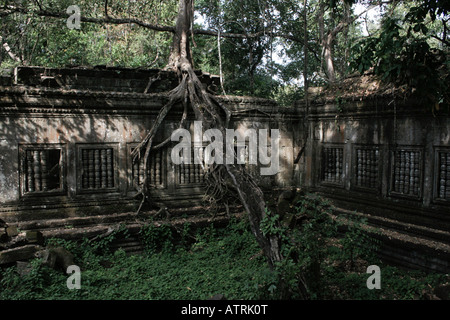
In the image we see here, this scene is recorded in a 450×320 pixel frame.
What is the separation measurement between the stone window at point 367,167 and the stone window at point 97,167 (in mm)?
5045

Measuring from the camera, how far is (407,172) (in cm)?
607

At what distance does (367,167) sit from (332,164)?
0.97 meters

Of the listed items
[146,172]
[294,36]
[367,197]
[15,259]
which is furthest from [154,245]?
[294,36]

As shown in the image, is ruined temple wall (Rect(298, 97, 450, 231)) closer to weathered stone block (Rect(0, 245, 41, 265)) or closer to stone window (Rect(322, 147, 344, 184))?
stone window (Rect(322, 147, 344, 184))

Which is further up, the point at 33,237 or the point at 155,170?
the point at 155,170

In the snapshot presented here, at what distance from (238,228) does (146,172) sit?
2.19 metres

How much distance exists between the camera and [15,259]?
5078mm

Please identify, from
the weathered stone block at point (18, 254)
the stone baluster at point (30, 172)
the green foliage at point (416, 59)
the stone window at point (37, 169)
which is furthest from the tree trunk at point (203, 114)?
the green foliage at point (416, 59)

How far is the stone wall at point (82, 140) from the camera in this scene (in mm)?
5992

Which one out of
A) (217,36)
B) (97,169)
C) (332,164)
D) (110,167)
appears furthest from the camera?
(217,36)

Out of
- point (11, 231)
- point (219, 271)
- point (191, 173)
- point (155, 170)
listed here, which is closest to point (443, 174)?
point (219, 271)

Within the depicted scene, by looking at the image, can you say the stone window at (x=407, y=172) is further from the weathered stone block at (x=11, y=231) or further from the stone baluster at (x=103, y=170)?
the weathered stone block at (x=11, y=231)

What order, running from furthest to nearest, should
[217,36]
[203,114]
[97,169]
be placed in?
[217,36] < [203,114] < [97,169]

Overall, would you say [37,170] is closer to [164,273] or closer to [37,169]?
[37,169]
